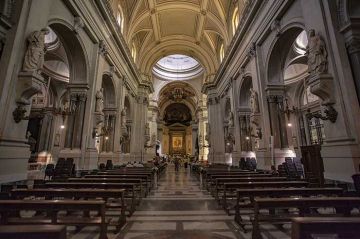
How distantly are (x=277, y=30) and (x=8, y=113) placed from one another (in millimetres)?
8585

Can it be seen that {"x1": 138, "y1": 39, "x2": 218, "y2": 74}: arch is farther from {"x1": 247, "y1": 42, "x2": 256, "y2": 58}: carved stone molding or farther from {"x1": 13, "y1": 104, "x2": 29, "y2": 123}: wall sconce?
{"x1": 13, "y1": 104, "x2": 29, "y2": 123}: wall sconce

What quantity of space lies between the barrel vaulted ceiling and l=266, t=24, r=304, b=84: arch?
20.8ft

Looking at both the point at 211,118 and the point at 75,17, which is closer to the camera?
the point at 75,17

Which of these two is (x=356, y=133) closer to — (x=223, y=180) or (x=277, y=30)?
(x=223, y=180)

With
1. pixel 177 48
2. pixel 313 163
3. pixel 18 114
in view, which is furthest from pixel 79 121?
pixel 177 48

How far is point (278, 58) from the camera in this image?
8.40m

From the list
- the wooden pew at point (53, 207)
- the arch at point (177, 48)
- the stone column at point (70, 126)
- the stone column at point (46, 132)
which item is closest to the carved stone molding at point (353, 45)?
the wooden pew at point (53, 207)

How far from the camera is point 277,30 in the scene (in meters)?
7.47

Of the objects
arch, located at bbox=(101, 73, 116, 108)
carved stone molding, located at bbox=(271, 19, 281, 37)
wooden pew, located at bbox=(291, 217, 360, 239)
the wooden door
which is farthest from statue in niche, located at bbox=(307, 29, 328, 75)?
arch, located at bbox=(101, 73, 116, 108)

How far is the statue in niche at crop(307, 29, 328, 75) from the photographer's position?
4.65 meters

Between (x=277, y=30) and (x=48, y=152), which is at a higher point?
(x=277, y=30)

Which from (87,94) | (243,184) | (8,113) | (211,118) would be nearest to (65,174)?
(8,113)

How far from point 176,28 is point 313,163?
57.9ft

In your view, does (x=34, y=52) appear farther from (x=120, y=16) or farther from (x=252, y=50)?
(x=120, y=16)
